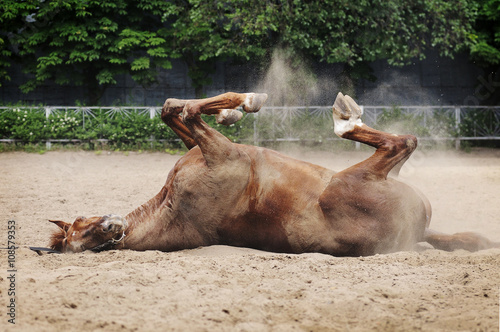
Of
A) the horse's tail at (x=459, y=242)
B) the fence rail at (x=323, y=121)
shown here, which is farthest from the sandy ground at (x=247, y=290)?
the fence rail at (x=323, y=121)

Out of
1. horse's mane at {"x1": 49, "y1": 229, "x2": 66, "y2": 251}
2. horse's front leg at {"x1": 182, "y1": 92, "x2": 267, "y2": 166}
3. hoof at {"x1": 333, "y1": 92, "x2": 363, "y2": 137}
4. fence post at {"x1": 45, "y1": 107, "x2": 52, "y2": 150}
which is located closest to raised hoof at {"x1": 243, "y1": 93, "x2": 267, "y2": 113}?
horse's front leg at {"x1": 182, "y1": 92, "x2": 267, "y2": 166}

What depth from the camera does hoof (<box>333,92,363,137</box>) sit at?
14.1 feet

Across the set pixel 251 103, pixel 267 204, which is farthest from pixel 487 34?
pixel 267 204

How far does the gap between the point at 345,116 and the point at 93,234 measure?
8.18ft

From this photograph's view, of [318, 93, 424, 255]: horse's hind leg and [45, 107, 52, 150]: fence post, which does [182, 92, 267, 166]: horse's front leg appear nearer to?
[318, 93, 424, 255]: horse's hind leg

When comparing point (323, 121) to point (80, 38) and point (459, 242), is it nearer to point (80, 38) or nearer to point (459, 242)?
point (80, 38)

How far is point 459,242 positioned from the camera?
450 cm

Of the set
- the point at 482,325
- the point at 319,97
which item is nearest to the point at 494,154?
the point at 319,97

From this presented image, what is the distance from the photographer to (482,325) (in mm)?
2568

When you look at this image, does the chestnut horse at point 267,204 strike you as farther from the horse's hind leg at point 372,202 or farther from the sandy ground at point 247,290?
the sandy ground at point 247,290

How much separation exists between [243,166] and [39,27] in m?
17.2

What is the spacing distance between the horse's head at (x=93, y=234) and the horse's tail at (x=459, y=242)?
2.90 m

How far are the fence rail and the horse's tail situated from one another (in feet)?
37.1

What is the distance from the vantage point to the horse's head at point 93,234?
419 cm
